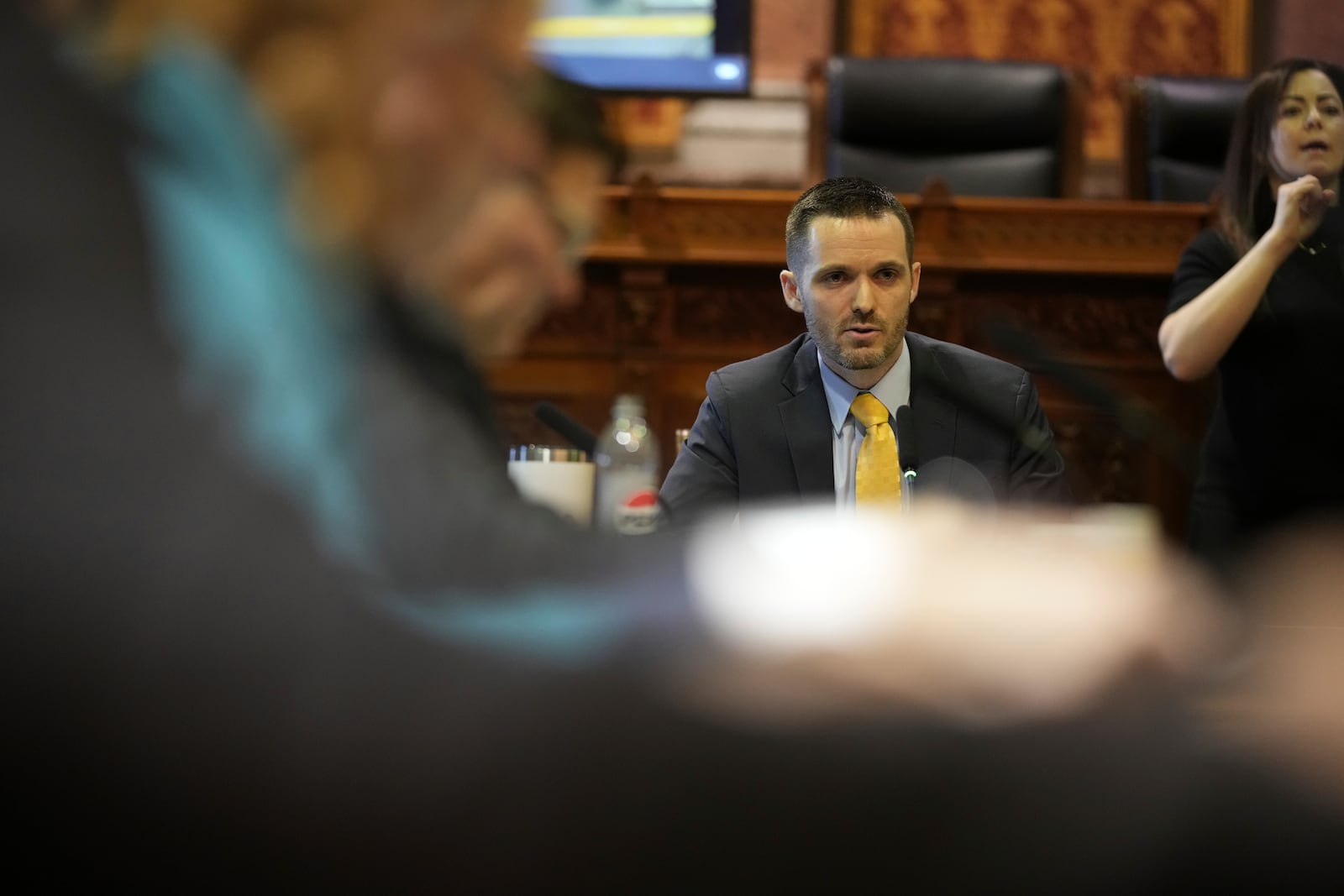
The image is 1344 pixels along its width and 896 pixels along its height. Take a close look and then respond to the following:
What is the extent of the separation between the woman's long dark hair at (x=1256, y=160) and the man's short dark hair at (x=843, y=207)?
572mm

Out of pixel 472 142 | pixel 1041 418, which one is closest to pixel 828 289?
pixel 1041 418

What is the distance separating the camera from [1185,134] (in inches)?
140

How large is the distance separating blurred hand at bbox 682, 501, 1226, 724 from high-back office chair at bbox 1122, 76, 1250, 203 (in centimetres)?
344

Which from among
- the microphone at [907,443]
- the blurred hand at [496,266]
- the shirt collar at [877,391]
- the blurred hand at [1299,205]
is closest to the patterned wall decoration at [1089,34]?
the blurred hand at [1299,205]

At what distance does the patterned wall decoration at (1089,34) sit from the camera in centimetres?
451

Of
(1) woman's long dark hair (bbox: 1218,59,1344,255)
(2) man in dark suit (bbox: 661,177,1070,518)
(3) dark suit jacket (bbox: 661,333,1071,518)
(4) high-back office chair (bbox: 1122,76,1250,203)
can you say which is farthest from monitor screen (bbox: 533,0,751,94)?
(4) high-back office chair (bbox: 1122,76,1250,203)

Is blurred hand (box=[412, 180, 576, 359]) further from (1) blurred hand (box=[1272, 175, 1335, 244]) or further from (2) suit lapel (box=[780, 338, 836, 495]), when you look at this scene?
(1) blurred hand (box=[1272, 175, 1335, 244])

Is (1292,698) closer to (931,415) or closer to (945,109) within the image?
(931,415)

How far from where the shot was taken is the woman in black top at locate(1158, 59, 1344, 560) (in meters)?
1.90

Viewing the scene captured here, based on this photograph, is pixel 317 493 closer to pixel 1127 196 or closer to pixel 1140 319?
pixel 1140 319

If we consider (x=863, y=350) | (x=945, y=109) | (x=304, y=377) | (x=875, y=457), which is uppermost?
(x=945, y=109)

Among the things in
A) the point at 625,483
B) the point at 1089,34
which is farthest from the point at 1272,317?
the point at 1089,34

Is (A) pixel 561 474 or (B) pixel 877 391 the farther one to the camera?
(B) pixel 877 391

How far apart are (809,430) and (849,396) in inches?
3.4
